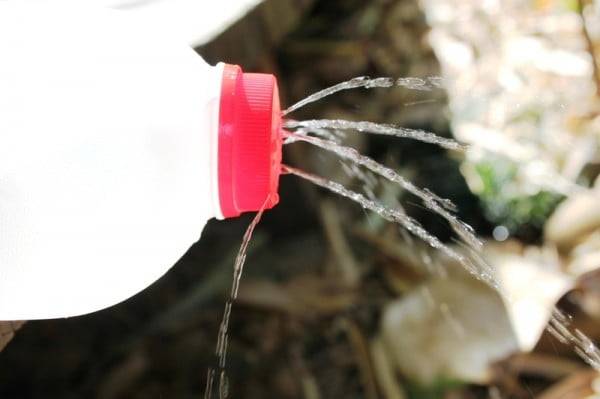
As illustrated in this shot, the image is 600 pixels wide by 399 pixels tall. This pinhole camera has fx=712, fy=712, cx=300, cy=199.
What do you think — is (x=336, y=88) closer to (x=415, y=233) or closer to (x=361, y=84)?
(x=361, y=84)

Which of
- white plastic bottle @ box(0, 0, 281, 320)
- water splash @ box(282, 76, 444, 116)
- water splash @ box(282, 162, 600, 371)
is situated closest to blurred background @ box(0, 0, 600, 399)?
water splash @ box(282, 162, 600, 371)

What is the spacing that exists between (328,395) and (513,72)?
0.79 metres

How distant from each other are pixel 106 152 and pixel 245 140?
13 centimetres

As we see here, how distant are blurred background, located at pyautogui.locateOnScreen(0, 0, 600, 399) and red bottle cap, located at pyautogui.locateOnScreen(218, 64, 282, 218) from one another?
55 centimetres

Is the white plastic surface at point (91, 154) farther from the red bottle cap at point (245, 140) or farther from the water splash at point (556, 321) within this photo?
the water splash at point (556, 321)

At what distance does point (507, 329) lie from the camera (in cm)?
138

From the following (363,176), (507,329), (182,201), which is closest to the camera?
(182,201)

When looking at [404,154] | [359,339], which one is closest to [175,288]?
[359,339]

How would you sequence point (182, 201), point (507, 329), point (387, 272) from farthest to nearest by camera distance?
point (387, 272), point (507, 329), point (182, 201)

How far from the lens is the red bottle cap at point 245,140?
67 cm

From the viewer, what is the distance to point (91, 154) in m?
0.65

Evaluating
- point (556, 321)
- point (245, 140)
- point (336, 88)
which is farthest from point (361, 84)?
point (556, 321)

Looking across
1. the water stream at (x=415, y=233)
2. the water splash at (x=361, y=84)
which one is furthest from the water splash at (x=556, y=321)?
the water splash at (x=361, y=84)

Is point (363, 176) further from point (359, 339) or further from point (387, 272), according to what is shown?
point (359, 339)
